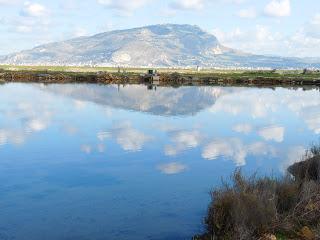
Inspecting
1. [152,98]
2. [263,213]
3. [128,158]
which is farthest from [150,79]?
[263,213]

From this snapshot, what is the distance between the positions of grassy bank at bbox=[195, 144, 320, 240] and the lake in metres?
1.50

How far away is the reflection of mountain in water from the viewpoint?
5928cm

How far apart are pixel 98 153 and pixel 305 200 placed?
16164mm

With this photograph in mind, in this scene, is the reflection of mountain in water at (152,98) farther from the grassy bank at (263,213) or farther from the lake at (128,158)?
the grassy bank at (263,213)

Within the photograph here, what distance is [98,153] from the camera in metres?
32.2

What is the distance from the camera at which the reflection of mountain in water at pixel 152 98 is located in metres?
59.3

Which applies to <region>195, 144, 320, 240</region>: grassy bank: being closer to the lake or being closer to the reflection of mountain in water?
the lake

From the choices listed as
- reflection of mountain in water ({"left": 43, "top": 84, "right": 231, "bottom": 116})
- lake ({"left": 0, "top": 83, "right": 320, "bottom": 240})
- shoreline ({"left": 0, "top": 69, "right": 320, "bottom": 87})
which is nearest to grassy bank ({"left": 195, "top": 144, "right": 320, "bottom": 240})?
lake ({"left": 0, "top": 83, "right": 320, "bottom": 240})

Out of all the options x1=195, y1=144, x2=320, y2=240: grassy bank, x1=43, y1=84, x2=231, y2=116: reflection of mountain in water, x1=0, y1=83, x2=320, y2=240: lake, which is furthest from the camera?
x1=43, y1=84, x2=231, y2=116: reflection of mountain in water

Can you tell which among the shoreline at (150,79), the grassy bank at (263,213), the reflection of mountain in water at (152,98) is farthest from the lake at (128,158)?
the shoreline at (150,79)

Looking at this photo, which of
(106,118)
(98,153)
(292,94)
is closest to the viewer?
(98,153)

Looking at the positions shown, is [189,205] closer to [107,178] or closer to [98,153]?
[107,178]

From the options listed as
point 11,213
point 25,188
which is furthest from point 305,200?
point 25,188

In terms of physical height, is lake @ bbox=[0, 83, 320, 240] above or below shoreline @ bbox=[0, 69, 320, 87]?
below
